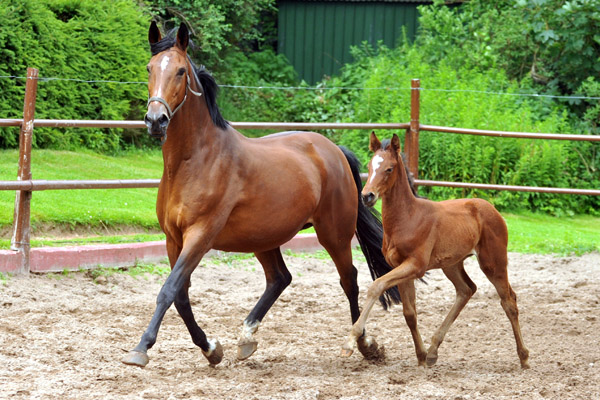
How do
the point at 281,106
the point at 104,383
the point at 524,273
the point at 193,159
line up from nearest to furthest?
the point at 104,383, the point at 193,159, the point at 524,273, the point at 281,106

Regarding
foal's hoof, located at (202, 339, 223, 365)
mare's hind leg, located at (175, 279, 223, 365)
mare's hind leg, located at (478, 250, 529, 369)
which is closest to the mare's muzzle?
mare's hind leg, located at (175, 279, 223, 365)

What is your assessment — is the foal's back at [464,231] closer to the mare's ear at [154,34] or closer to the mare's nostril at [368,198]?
the mare's nostril at [368,198]

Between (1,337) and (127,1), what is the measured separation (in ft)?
27.0

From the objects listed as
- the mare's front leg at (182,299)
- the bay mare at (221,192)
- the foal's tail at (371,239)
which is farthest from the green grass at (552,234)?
the mare's front leg at (182,299)

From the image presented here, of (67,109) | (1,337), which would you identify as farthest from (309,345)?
(67,109)

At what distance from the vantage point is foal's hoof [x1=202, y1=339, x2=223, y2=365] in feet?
16.2

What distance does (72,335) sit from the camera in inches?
219

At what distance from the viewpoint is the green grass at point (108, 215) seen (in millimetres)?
7969

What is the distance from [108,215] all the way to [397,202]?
4187 millimetres

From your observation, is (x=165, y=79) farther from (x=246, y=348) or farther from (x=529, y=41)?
(x=529, y=41)

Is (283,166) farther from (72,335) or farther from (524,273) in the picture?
(524,273)

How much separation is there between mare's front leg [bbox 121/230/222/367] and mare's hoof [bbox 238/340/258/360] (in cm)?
22

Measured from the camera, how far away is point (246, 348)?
5219mm

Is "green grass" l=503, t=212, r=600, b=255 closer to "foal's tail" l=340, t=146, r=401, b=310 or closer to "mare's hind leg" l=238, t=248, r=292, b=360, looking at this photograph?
"foal's tail" l=340, t=146, r=401, b=310
